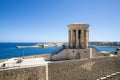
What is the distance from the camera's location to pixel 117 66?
1472cm

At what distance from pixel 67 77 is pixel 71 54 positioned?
8.49ft

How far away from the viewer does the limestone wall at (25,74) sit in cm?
816

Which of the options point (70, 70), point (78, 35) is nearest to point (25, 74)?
point (70, 70)

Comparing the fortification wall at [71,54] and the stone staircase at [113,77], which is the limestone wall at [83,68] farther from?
the fortification wall at [71,54]

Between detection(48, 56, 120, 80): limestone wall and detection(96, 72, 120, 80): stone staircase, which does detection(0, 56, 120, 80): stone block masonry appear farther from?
detection(96, 72, 120, 80): stone staircase

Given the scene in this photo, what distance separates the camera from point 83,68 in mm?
12273

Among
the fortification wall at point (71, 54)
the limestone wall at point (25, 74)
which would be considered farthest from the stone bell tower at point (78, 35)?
the limestone wall at point (25, 74)

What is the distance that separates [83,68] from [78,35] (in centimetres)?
346

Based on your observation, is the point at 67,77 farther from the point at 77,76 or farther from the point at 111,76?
the point at 111,76

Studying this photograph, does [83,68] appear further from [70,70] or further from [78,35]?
[78,35]

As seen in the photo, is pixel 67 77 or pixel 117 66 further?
pixel 117 66

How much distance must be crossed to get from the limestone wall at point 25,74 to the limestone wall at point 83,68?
100 centimetres

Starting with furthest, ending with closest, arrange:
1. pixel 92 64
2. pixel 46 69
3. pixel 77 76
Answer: pixel 92 64
pixel 77 76
pixel 46 69

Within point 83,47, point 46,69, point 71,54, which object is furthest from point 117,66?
point 46,69
